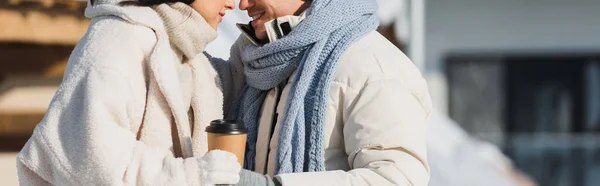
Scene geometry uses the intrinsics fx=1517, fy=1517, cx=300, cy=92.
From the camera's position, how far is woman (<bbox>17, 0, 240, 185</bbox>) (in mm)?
3227

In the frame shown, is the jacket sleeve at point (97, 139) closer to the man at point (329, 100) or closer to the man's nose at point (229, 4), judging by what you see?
the man at point (329, 100)

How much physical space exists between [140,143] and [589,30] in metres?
10.5

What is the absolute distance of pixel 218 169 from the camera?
10.7ft

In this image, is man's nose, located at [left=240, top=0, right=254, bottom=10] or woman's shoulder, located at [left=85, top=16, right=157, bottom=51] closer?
woman's shoulder, located at [left=85, top=16, right=157, bottom=51]

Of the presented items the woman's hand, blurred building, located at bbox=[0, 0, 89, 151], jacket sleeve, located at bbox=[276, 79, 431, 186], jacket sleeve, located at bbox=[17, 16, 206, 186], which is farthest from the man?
blurred building, located at bbox=[0, 0, 89, 151]

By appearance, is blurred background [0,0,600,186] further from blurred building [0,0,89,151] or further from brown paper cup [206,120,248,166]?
brown paper cup [206,120,248,166]

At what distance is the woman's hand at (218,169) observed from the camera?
3252 millimetres

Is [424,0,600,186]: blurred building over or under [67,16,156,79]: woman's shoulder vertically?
under

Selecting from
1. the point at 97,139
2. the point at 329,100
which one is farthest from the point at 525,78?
the point at 97,139

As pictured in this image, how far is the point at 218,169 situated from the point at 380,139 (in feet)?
1.38

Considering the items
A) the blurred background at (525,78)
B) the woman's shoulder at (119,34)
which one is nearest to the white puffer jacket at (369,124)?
the woman's shoulder at (119,34)

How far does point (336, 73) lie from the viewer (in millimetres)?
3559

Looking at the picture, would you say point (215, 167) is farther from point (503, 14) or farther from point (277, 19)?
point (503, 14)

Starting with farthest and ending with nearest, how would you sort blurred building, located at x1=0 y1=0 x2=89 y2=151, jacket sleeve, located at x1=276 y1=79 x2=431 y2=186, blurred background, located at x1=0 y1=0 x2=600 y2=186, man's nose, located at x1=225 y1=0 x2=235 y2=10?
1. blurred background, located at x1=0 y1=0 x2=600 y2=186
2. blurred building, located at x1=0 y1=0 x2=89 y2=151
3. man's nose, located at x1=225 y1=0 x2=235 y2=10
4. jacket sleeve, located at x1=276 y1=79 x2=431 y2=186
